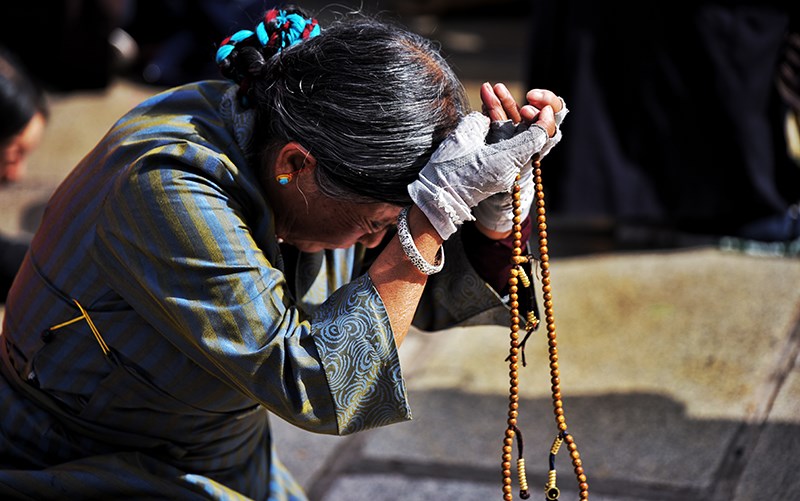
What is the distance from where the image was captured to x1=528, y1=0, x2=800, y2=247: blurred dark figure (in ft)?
12.9

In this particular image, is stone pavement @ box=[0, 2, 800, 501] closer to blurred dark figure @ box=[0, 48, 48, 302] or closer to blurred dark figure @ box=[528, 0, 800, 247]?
blurred dark figure @ box=[528, 0, 800, 247]

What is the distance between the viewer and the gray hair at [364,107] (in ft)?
5.32

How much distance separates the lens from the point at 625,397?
3.11 meters

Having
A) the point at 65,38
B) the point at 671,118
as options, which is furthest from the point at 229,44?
the point at 65,38

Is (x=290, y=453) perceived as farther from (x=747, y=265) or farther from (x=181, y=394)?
(x=747, y=265)

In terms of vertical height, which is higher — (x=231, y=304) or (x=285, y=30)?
(x=285, y=30)

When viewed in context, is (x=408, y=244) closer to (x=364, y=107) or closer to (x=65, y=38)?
(x=364, y=107)

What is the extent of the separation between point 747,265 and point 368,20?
248 centimetres

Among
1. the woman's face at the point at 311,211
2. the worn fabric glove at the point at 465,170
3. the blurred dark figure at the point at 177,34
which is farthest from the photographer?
the blurred dark figure at the point at 177,34

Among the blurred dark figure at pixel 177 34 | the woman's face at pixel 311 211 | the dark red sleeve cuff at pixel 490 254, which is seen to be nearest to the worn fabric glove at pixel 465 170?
the woman's face at pixel 311 211

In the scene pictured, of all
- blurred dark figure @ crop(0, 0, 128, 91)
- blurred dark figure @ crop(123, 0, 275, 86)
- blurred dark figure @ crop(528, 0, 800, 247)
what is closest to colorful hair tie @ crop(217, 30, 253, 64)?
blurred dark figure @ crop(528, 0, 800, 247)

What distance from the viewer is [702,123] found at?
3.99 metres

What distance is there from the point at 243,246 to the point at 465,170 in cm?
39

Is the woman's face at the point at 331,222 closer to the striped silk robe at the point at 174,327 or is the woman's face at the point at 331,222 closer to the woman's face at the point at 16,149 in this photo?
the striped silk robe at the point at 174,327
